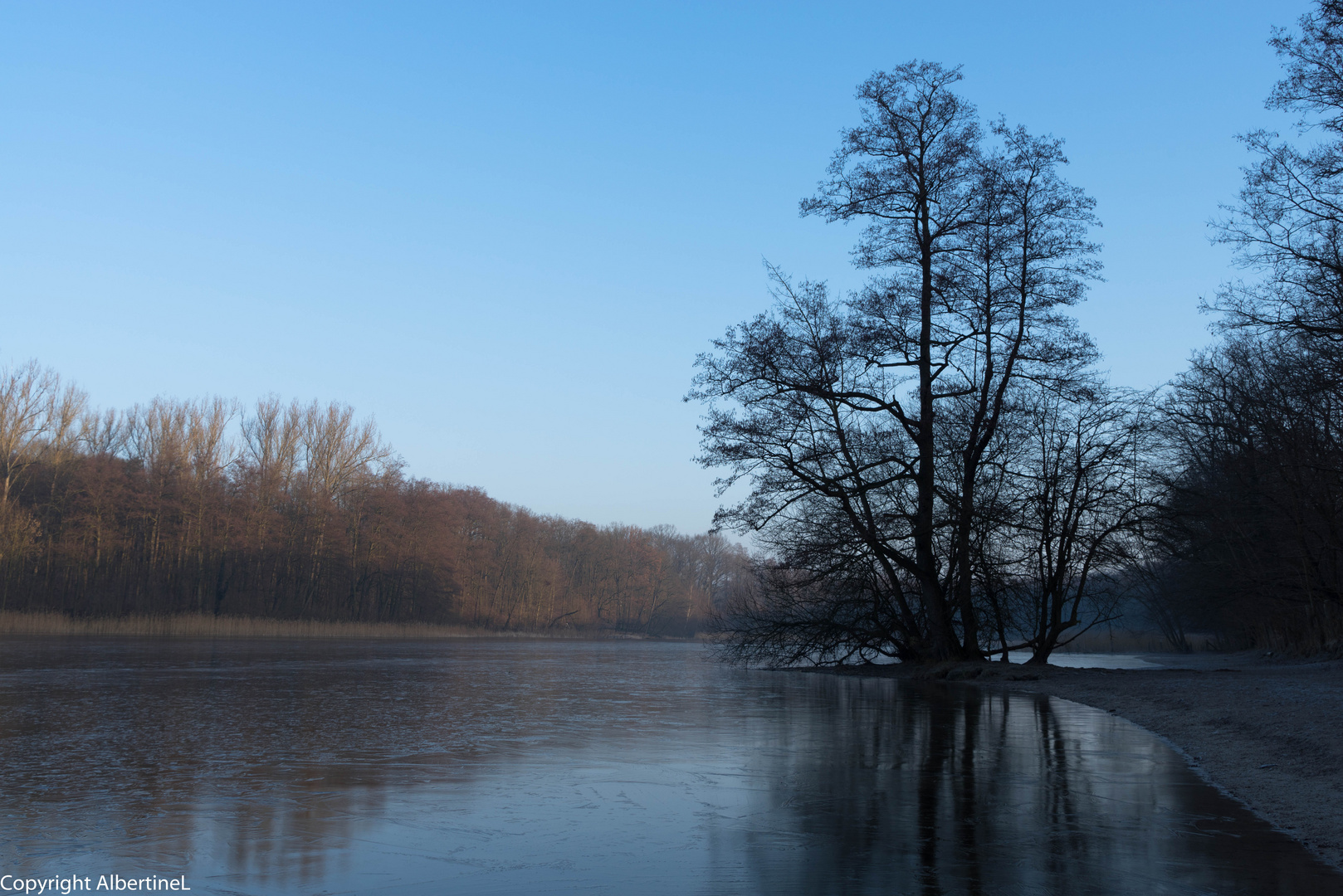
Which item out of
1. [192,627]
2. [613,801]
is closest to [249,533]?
[192,627]

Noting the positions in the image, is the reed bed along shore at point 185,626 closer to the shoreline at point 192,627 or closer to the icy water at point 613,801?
the shoreline at point 192,627

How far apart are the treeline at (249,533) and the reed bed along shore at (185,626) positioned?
4.68 meters

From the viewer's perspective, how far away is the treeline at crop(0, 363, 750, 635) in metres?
51.2

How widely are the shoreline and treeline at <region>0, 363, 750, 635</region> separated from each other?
15.3 ft

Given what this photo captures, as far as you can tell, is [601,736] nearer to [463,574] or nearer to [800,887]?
[800,887]

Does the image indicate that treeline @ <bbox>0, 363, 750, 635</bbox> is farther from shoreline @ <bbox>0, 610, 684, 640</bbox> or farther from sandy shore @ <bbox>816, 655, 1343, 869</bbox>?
sandy shore @ <bbox>816, 655, 1343, 869</bbox>

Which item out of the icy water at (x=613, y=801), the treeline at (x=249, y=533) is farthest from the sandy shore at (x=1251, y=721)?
the treeline at (x=249, y=533)

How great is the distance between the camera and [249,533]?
59469 millimetres

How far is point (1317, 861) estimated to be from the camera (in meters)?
5.55

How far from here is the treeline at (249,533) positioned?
51188 mm

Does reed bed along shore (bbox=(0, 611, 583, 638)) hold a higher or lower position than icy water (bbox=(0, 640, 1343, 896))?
lower

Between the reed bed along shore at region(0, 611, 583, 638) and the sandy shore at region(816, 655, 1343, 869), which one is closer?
the sandy shore at region(816, 655, 1343, 869)

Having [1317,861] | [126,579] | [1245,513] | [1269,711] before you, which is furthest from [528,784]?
[126,579]

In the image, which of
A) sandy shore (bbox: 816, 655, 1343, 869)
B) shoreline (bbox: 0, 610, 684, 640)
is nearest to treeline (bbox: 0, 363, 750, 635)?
shoreline (bbox: 0, 610, 684, 640)
